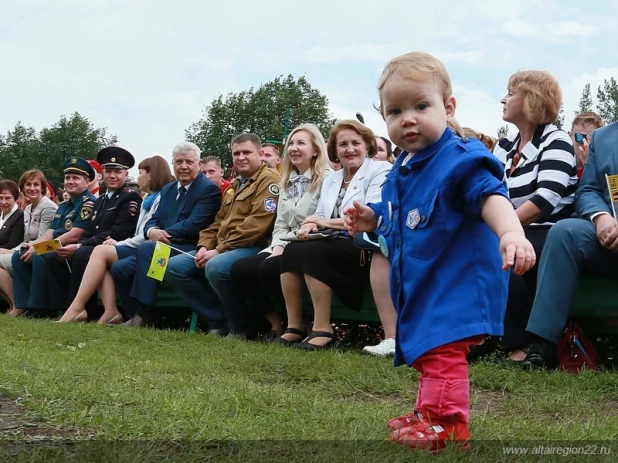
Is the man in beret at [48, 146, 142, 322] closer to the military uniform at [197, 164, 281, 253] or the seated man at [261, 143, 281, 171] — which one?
the seated man at [261, 143, 281, 171]

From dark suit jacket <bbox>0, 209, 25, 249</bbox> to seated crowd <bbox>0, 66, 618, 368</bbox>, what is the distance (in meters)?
0.02

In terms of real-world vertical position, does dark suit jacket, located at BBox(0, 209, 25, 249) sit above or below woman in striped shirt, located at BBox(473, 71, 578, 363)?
below

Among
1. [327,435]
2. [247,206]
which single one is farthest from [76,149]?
[327,435]

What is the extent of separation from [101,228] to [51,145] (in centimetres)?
7707

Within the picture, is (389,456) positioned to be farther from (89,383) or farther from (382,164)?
(382,164)

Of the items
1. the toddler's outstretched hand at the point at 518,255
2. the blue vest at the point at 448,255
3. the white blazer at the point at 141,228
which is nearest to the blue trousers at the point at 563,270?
the blue vest at the point at 448,255

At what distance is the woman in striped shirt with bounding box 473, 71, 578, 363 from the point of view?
212 inches

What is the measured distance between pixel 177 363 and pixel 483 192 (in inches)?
116

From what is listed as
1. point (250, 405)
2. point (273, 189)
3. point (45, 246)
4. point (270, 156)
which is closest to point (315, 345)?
point (273, 189)

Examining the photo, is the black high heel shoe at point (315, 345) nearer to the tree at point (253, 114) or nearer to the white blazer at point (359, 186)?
the white blazer at point (359, 186)

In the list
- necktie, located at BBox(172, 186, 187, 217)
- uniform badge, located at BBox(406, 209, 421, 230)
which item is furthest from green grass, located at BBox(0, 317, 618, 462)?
necktie, located at BBox(172, 186, 187, 217)

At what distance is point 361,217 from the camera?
11.3 ft

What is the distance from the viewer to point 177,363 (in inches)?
209

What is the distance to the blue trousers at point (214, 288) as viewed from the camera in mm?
7797
